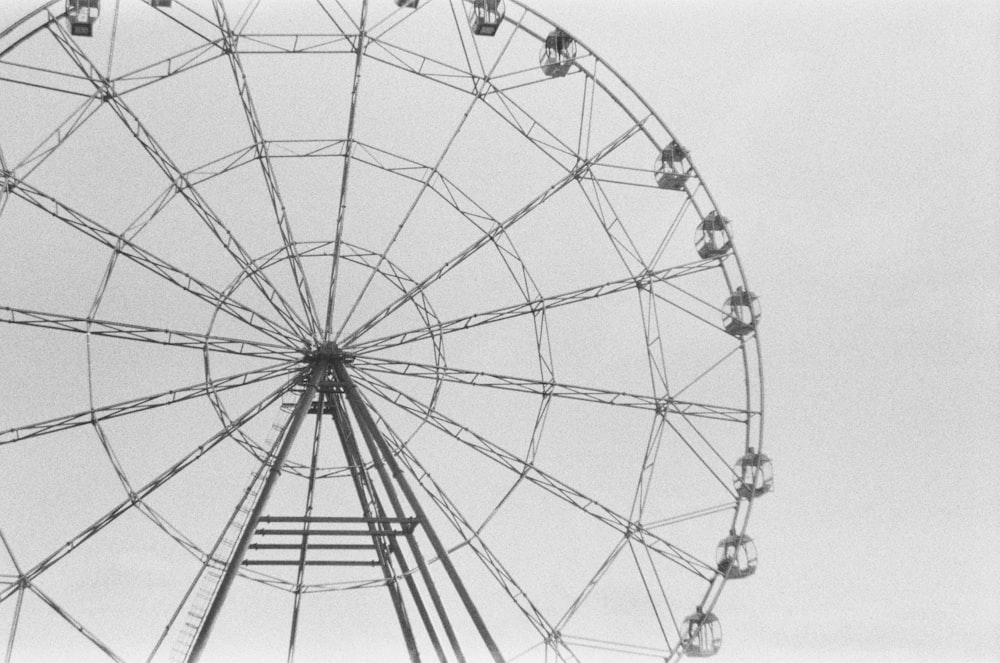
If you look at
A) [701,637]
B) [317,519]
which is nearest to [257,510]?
[317,519]

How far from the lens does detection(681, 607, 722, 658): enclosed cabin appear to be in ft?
74.7

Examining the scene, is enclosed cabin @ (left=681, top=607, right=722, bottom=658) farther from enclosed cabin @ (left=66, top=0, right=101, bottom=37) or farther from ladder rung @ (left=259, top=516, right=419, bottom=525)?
enclosed cabin @ (left=66, top=0, right=101, bottom=37)

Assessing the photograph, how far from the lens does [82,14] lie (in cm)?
2152

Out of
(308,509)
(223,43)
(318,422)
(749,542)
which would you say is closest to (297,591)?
(308,509)

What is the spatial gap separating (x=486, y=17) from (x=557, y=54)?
1.74 m

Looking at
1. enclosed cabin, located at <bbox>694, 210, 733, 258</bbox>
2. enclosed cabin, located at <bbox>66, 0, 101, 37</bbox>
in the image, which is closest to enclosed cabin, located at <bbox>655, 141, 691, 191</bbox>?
enclosed cabin, located at <bbox>694, 210, 733, 258</bbox>

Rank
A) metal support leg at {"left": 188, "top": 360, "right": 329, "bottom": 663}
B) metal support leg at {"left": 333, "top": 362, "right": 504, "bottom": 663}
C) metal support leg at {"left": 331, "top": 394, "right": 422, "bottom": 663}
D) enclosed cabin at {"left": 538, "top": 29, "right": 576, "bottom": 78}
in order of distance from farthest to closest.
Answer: enclosed cabin at {"left": 538, "top": 29, "right": 576, "bottom": 78} → metal support leg at {"left": 331, "top": 394, "right": 422, "bottom": 663} → metal support leg at {"left": 333, "top": 362, "right": 504, "bottom": 663} → metal support leg at {"left": 188, "top": 360, "right": 329, "bottom": 663}

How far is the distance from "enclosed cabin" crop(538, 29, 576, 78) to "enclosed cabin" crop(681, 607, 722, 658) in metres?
11.2

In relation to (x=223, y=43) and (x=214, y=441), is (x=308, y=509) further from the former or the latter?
(x=223, y=43)

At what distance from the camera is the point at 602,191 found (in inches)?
977

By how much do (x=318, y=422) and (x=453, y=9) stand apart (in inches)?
340

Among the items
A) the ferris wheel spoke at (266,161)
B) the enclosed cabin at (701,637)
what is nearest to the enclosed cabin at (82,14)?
the ferris wheel spoke at (266,161)

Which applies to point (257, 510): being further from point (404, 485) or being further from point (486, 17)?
point (486, 17)

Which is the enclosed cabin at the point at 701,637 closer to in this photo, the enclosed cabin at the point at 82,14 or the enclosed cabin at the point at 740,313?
the enclosed cabin at the point at 740,313
